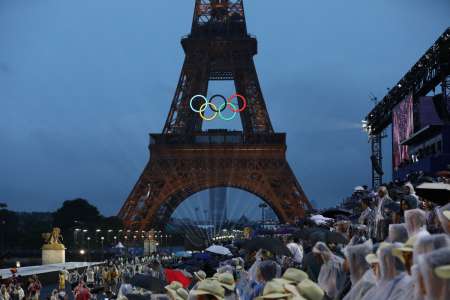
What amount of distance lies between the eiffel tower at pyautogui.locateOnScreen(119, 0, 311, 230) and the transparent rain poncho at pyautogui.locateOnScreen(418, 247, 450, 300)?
179 feet

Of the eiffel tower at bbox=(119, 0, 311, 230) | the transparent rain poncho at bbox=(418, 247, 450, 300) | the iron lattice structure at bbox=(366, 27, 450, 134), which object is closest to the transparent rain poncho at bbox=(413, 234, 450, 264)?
the transparent rain poncho at bbox=(418, 247, 450, 300)

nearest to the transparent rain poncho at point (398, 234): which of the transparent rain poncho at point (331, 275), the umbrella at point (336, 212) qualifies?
the transparent rain poncho at point (331, 275)

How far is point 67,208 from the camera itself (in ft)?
290

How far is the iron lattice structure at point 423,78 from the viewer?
3130 centimetres

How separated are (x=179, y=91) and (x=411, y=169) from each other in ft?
101

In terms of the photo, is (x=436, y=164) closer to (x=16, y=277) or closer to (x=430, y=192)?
(x=16, y=277)

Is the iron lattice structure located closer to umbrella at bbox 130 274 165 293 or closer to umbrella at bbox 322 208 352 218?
umbrella at bbox 322 208 352 218

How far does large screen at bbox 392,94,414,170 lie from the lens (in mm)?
38541

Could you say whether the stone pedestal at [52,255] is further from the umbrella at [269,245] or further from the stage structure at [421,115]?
the umbrella at [269,245]

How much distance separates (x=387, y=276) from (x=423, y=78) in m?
32.7

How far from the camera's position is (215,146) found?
62.1 m

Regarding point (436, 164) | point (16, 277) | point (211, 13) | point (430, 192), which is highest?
point (211, 13)

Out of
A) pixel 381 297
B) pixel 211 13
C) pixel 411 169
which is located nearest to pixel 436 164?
pixel 411 169

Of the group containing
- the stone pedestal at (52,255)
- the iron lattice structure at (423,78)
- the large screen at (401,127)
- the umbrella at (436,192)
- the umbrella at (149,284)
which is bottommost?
the stone pedestal at (52,255)
